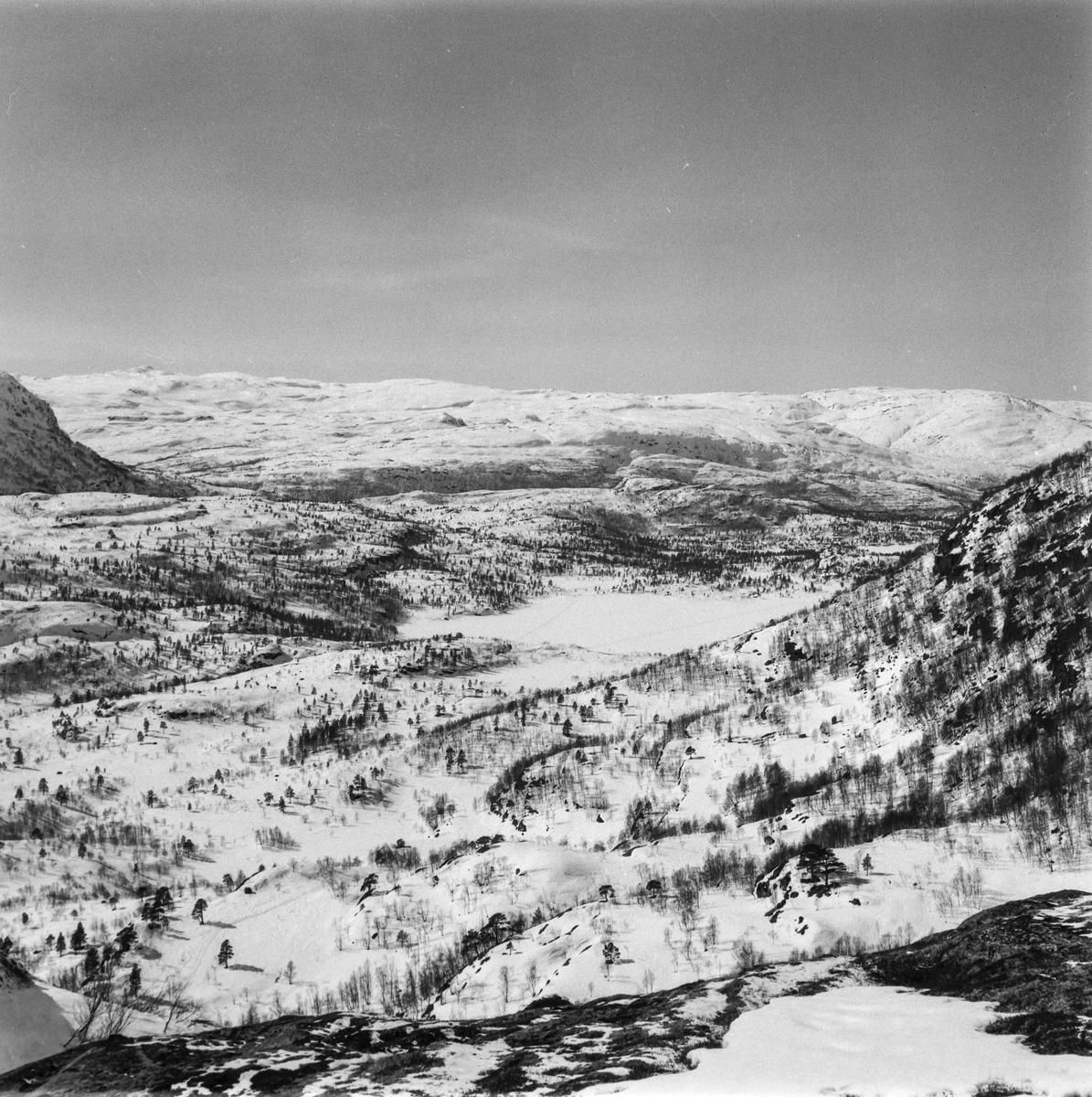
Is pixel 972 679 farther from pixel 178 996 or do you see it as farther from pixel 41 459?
pixel 41 459

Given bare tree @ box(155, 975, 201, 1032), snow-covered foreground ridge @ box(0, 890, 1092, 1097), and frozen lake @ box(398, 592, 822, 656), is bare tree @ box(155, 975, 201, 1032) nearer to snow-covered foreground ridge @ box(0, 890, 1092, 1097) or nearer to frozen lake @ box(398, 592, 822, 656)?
snow-covered foreground ridge @ box(0, 890, 1092, 1097)

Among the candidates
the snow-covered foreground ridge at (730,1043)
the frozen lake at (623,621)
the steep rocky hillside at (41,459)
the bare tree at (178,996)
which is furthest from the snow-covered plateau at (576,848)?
the steep rocky hillside at (41,459)

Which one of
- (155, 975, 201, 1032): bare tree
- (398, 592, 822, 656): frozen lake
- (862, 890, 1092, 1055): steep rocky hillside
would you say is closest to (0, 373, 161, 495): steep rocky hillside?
(398, 592, 822, 656): frozen lake

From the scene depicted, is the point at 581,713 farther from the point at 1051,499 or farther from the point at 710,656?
the point at 1051,499

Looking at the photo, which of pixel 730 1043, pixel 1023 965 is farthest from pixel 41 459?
pixel 1023 965

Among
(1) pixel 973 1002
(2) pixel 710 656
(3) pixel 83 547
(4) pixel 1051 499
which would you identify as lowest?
(1) pixel 973 1002

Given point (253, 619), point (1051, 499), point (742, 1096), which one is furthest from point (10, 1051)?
point (253, 619)

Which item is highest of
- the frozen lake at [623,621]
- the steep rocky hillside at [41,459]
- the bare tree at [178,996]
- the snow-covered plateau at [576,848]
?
the steep rocky hillside at [41,459]

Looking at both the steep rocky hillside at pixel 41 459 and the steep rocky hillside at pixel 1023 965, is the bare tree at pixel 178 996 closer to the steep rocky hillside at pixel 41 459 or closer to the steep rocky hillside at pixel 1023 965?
the steep rocky hillside at pixel 1023 965
